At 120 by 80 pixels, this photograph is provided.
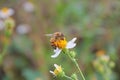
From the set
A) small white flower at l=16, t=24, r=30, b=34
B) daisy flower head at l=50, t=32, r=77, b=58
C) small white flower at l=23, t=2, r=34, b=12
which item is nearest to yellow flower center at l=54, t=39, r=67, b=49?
daisy flower head at l=50, t=32, r=77, b=58

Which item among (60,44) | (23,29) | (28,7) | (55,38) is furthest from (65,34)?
(60,44)

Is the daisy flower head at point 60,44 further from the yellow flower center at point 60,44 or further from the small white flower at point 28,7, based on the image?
the small white flower at point 28,7

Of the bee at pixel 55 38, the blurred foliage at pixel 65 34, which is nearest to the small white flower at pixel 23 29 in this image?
the blurred foliage at pixel 65 34

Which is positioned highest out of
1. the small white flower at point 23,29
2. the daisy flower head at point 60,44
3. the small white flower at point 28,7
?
the small white flower at point 28,7

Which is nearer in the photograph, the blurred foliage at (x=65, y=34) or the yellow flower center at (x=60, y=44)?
the yellow flower center at (x=60, y=44)

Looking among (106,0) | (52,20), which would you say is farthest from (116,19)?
(52,20)

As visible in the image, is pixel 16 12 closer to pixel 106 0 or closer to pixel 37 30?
pixel 37 30

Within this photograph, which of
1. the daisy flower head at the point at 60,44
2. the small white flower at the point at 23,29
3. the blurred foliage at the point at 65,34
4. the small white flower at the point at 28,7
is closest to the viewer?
the daisy flower head at the point at 60,44

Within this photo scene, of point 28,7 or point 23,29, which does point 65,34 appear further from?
point 28,7

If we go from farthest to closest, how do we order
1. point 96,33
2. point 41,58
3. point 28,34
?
point 28,34
point 96,33
point 41,58
